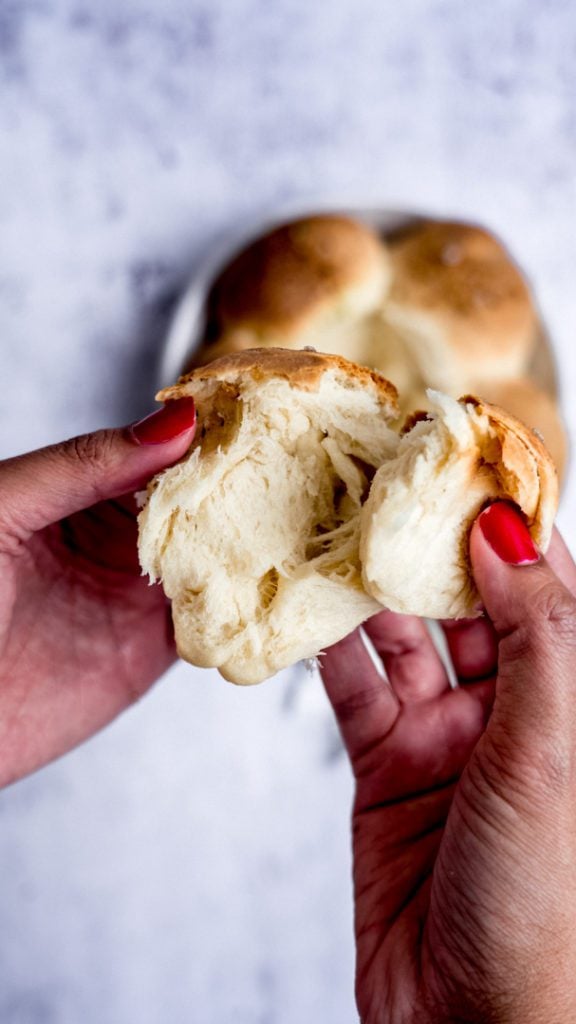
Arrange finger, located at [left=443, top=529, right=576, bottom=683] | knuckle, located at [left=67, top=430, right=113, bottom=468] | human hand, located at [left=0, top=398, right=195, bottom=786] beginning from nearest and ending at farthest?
knuckle, located at [left=67, top=430, right=113, bottom=468] < human hand, located at [left=0, top=398, right=195, bottom=786] < finger, located at [left=443, top=529, right=576, bottom=683]

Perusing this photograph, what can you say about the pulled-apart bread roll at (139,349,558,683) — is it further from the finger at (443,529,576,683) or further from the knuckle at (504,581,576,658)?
the finger at (443,529,576,683)

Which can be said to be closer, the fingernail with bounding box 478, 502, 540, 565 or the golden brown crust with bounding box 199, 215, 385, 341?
the fingernail with bounding box 478, 502, 540, 565

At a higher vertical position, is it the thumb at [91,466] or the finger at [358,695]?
the thumb at [91,466]

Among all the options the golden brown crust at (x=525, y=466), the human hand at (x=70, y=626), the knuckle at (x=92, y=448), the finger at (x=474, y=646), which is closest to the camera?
the golden brown crust at (x=525, y=466)

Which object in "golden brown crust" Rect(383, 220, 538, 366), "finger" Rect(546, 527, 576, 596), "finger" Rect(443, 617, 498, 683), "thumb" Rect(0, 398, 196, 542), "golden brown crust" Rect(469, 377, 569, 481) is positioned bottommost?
"finger" Rect(443, 617, 498, 683)

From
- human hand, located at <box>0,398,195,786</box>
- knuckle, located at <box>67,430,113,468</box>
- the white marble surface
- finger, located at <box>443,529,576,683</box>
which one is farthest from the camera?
the white marble surface

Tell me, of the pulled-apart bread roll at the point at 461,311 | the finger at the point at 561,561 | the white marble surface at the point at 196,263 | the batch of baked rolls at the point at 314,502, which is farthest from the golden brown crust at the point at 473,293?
the batch of baked rolls at the point at 314,502

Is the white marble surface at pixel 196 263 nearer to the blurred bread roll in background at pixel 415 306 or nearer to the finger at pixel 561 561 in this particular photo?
the blurred bread roll in background at pixel 415 306

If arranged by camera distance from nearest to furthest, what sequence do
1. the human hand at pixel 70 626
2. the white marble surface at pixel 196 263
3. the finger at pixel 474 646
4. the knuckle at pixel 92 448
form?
the knuckle at pixel 92 448 < the human hand at pixel 70 626 < the finger at pixel 474 646 < the white marble surface at pixel 196 263

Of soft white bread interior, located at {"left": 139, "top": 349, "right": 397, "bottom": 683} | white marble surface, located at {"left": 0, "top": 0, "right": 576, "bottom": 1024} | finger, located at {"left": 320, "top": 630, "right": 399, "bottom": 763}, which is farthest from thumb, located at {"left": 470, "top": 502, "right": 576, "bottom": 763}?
white marble surface, located at {"left": 0, "top": 0, "right": 576, "bottom": 1024}
